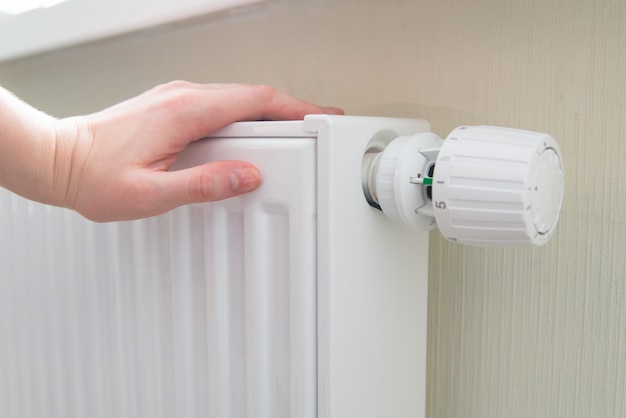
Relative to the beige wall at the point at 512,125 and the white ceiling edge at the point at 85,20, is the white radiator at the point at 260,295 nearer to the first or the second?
the beige wall at the point at 512,125

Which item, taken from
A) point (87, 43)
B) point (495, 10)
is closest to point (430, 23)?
point (495, 10)

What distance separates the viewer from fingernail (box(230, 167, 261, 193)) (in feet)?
1.23

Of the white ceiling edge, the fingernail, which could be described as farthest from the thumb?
the white ceiling edge

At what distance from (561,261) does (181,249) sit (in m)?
0.26

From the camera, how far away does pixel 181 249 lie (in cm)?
45

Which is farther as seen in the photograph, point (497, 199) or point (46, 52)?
point (46, 52)

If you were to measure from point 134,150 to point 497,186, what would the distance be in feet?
0.76

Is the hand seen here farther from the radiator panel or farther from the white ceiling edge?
the white ceiling edge

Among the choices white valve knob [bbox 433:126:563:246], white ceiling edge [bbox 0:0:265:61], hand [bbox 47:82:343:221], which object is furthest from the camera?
white ceiling edge [bbox 0:0:265:61]

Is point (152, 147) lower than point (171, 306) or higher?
higher

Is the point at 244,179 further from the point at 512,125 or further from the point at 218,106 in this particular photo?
the point at 512,125

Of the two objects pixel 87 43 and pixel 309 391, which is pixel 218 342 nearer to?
pixel 309 391

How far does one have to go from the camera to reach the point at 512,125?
16.6 inches

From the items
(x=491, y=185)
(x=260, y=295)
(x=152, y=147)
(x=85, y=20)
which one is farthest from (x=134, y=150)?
(x=85, y=20)
